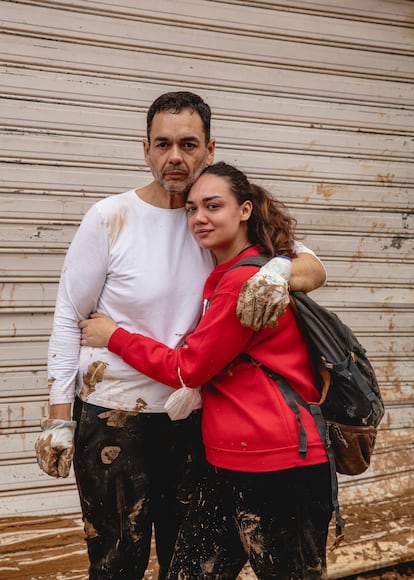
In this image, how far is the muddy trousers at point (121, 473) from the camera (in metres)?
2.49

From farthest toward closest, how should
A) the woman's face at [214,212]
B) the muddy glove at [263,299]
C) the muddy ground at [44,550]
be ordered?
the muddy ground at [44,550]
the woman's face at [214,212]
the muddy glove at [263,299]

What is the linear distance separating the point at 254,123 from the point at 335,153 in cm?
67

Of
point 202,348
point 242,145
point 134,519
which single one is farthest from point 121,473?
point 242,145

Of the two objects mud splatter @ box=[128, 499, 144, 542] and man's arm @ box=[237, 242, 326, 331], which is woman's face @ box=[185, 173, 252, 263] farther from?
mud splatter @ box=[128, 499, 144, 542]

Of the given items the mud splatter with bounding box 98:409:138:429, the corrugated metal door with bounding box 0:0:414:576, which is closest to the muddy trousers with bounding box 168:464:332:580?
the mud splatter with bounding box 98:409:138:429

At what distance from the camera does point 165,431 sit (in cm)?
257

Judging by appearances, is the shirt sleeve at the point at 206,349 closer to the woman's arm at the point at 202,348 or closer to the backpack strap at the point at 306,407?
the woman's arm at the point at 202,348

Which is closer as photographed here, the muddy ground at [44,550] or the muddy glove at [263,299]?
the muddy glove at [263,299]

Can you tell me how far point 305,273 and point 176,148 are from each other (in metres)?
0.70

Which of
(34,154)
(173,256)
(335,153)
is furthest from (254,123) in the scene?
(173,256)

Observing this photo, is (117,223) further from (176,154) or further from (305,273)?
(305,273)

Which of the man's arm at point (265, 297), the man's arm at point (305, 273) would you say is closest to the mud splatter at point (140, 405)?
the man's arm at point (265, 297)

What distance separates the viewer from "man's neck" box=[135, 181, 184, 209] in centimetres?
255

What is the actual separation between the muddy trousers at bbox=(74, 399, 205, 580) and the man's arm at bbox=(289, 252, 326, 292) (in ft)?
2.27
